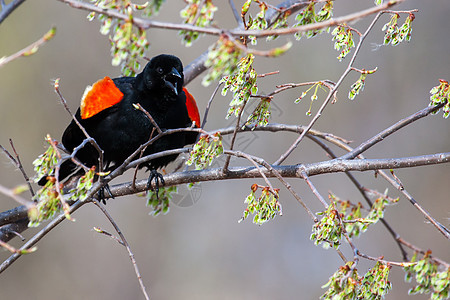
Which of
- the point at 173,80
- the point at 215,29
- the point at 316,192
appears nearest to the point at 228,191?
the point at 173,80

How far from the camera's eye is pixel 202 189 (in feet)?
19.5

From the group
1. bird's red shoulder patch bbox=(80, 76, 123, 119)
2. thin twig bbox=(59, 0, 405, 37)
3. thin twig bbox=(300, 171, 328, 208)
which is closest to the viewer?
thin twig bbox=(59, 0, 405, 37)

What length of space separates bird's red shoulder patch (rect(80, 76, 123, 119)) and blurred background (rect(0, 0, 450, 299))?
2.33m

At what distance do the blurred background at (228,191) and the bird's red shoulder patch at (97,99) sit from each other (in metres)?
2.33

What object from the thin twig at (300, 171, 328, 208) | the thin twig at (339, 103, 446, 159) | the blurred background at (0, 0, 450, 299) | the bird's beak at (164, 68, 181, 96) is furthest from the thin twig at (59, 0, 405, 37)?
the blurred background at (0, 0, 450, 299)

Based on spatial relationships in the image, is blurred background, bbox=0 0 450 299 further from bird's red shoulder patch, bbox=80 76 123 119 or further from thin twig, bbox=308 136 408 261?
thin twig, bbox=308 136 408 261

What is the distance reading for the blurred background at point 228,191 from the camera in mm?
5656

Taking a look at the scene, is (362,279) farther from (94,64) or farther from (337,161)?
(94,64)

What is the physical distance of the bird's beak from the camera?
3.13 meters

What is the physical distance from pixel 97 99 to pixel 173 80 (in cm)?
46

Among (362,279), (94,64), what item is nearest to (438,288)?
(362,279)

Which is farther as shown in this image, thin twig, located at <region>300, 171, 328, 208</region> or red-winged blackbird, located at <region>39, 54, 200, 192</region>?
red-winged blackbird, located at <region>39, 54, 200, 192</region>

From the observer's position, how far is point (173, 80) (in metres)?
3.22

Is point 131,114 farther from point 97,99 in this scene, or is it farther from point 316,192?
point 316,192
